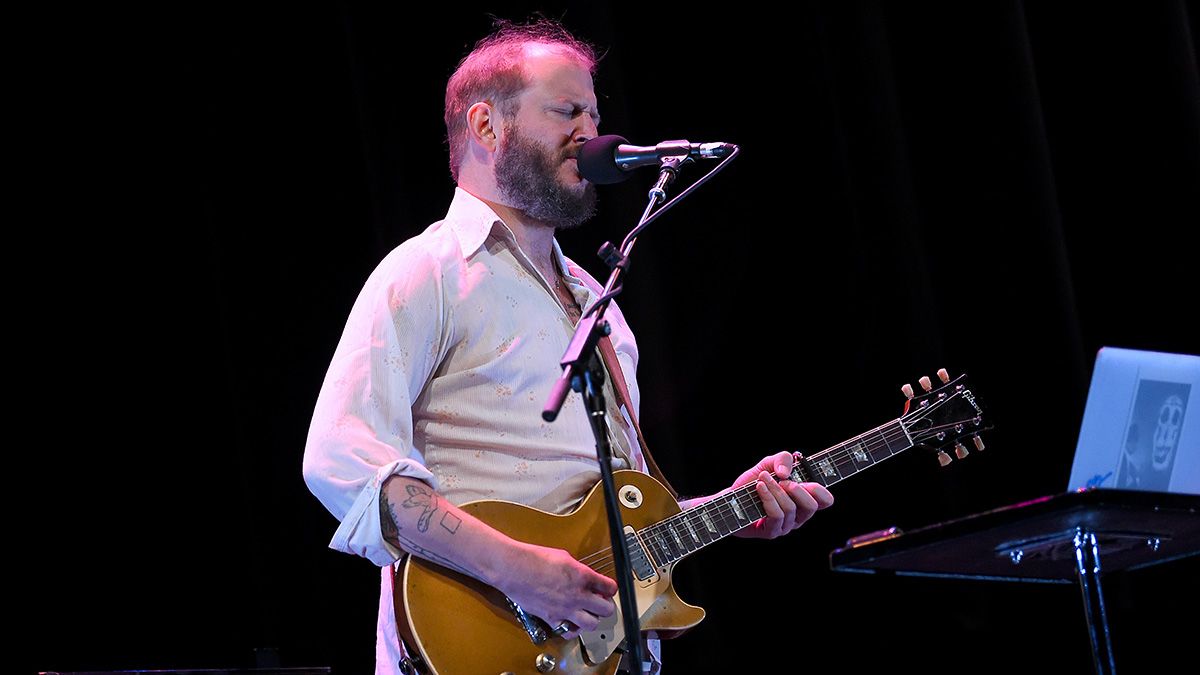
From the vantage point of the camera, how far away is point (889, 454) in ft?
8.71

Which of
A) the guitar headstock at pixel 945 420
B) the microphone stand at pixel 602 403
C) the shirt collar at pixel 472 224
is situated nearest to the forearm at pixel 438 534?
the microphone stand at pixel 602 403

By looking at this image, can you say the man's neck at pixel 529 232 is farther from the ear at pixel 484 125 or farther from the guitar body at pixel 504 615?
the guitar body at pixel 504 615

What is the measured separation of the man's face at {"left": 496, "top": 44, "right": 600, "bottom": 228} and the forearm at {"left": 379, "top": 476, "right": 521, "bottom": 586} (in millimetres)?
759

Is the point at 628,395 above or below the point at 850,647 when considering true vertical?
above

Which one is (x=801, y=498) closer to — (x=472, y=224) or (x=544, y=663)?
(x=544, y=663)

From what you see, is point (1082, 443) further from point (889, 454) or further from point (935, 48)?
point (935, 48)

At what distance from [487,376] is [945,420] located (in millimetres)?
1002

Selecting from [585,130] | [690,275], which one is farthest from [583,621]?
[690,275]

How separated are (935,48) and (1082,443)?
1890mm

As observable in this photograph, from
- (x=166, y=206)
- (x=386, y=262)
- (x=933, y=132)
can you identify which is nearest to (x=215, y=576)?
(x=166, y=206)

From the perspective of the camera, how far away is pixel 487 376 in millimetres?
A: 2332

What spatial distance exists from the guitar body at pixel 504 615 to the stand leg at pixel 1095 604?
728 millimetres

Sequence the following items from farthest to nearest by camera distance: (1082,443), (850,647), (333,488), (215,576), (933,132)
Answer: (933,132) → (850,647) → (215,576) → (1082,443) → (333,488)

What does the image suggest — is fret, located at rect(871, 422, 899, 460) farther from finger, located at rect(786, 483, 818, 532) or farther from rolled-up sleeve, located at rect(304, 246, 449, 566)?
rolled-up sleeve, located at rect(304, 246, 449, 566)
